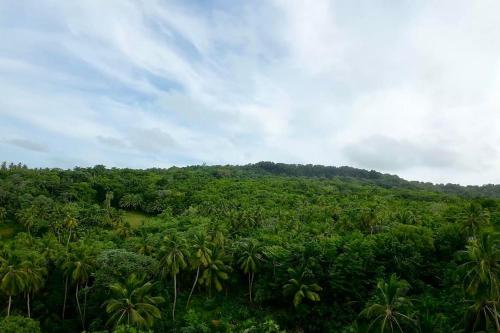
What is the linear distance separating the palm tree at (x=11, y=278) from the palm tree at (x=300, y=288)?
38.2 meters

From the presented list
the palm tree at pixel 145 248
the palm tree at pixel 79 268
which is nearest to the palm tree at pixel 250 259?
the palm tree at pixel 145 248

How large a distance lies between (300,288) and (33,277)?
3994 cm

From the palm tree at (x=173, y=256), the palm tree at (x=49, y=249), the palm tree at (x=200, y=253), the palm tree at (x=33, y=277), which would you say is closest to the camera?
the palm tree at (x=173, y=256)

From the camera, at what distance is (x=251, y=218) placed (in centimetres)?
9125

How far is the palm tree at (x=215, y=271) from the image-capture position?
66562 millimetres

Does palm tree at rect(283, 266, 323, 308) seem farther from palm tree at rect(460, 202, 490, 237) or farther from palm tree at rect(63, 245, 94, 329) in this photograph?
palm tree at rect(63, 245, 94, 329)

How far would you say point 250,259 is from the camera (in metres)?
68.9

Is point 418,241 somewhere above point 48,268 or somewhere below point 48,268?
above

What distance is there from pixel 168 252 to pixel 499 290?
139ft

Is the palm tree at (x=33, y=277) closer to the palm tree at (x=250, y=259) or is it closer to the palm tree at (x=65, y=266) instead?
the palm tree at (x=65, y=266)

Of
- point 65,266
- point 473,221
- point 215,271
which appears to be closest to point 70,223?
point 65,266

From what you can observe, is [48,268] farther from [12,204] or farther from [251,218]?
[12,204]

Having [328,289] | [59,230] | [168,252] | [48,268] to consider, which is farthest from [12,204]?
[328,289]

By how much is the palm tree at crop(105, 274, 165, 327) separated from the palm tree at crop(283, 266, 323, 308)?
67.6 feet
